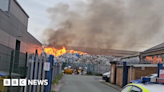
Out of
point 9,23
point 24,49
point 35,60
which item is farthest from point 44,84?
→ point 24,49

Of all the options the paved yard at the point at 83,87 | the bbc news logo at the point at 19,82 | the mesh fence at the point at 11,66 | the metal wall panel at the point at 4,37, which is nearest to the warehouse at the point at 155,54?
the paved yard at the point at 83,87

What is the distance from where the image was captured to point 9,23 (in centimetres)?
2102

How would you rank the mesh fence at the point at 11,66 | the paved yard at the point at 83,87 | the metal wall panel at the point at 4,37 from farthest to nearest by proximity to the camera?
the metal wall panel at the point at 4,37
the paved yard at the point at 83,87
the mesh fence at the point at 11,66

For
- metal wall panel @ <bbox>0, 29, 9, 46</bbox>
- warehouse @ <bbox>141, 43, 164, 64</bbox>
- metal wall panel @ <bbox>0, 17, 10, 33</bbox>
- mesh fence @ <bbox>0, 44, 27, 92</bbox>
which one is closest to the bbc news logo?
mesh fence @ <bbox>0, 44, 27, 92</bbox>

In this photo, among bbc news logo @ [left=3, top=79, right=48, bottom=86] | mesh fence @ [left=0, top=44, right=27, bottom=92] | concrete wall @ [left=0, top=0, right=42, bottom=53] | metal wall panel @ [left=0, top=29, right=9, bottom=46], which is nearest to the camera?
mesh fence @ [left=0, top=44, right=27, bottom=92]

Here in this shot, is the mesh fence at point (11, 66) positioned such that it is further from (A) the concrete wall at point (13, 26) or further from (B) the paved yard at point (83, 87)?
(A) the concrete wall at point (13, 26)

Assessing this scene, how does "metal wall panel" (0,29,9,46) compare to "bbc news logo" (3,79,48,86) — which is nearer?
"bbc news logo" (3,79,48,86)

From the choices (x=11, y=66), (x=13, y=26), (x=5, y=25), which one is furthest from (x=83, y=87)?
(x=11, y=66)

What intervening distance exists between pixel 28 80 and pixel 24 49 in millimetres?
23207

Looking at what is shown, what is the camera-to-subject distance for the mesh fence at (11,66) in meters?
4.98

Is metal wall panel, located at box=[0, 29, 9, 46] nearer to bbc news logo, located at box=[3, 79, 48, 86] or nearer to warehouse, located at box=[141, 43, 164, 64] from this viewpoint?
bbc news logo, located at box=[3, 79, 48, 86]

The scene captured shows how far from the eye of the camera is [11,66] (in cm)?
526

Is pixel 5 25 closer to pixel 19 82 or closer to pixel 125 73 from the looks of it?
pixel 125 73

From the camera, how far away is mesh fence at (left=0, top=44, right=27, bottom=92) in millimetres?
4980
